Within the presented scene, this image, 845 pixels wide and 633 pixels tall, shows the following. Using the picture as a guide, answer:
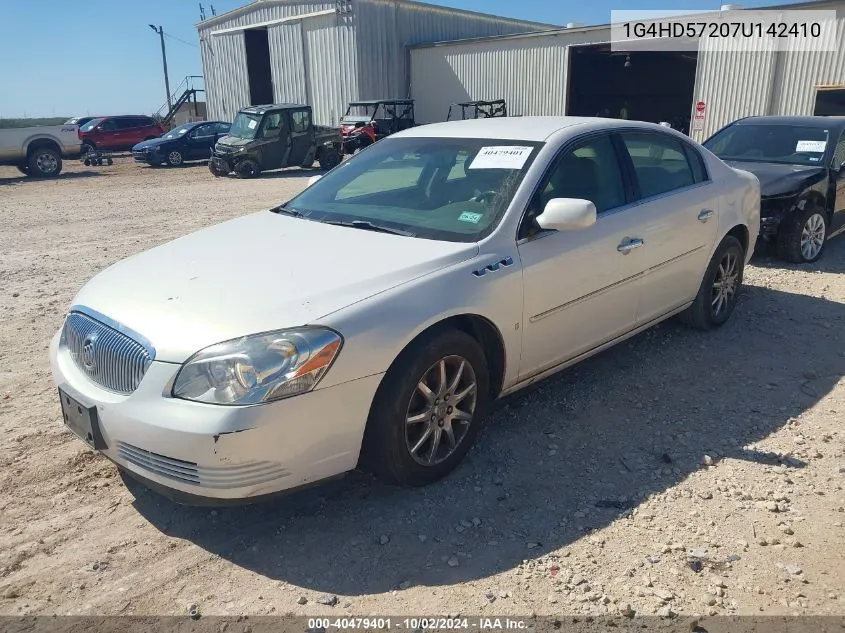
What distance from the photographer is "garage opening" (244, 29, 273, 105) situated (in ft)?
106

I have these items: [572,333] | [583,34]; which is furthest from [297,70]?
[572,333]

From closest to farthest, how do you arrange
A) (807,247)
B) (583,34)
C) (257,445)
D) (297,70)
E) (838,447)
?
1. (257,445)
2. (838,447)
3. (807,247)
4. (583,34)
5. (297,70)

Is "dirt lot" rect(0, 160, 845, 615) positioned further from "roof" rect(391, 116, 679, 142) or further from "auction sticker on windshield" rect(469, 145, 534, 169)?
"roof" rect(391, 116, 679, 142)

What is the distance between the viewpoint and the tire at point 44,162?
1972 cm

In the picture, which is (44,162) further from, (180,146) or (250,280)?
(250,280)

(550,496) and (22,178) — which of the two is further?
(22,178)

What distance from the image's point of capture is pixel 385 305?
2.94 m

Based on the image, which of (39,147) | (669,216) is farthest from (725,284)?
(39,147)

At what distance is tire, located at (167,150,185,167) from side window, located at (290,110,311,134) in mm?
5710

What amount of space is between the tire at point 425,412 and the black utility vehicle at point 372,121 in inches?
711

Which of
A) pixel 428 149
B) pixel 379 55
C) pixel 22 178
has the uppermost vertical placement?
pixel 379 55

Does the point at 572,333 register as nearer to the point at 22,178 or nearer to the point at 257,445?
the point at 257,445

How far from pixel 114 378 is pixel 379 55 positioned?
2671cm

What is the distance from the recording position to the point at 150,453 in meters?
2.73
